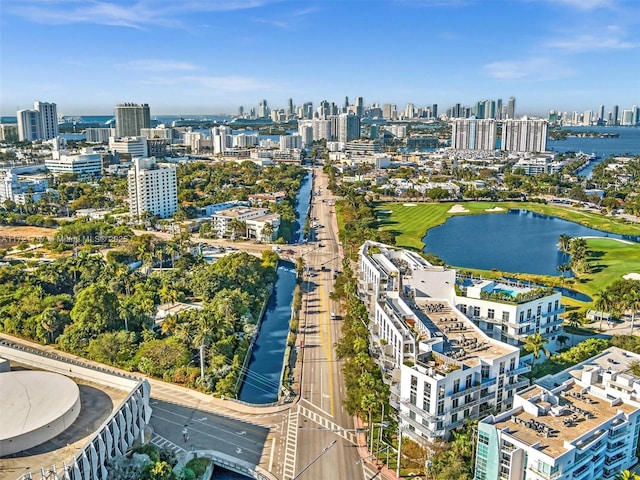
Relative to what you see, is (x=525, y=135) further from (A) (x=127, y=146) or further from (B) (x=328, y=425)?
(B) (x=328, y=425)

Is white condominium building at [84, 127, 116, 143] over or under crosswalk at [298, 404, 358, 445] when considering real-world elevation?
over

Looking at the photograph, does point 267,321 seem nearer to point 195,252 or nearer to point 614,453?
point 195,252

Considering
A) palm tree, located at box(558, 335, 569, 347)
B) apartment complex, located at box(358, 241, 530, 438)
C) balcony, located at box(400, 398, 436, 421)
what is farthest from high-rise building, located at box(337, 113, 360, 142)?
balcony, located at box(400, 398, 436, 421)

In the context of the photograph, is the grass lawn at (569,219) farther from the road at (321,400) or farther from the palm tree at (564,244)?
the road at (321,400)

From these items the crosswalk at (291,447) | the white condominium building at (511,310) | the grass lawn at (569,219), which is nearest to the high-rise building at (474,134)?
the grass lawn at (569,219)

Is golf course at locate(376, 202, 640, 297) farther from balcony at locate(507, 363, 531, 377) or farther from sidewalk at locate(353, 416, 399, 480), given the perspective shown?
Result: sidewalk at locate(353, 416, 399, 480)

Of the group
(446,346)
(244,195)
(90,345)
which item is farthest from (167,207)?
(446,346)
